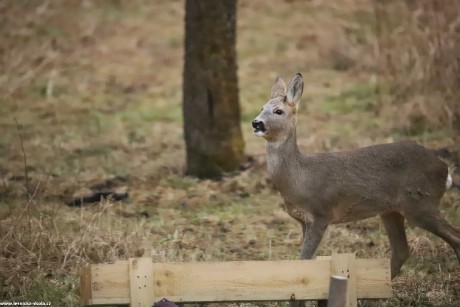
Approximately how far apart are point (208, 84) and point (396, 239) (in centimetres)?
409

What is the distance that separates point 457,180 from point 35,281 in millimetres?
5267

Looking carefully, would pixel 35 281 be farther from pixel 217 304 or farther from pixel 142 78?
pixel 142 78

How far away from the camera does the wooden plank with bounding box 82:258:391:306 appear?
6977mm

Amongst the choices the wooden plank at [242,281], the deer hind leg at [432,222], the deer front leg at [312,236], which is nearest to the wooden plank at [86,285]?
the wooden plank at [242,281]

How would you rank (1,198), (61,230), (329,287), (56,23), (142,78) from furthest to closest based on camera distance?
(56,23) → (142,78) → (1,198) → (61,230) → (329,287)

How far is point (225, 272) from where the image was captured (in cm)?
703

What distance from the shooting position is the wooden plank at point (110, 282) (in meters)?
6.86

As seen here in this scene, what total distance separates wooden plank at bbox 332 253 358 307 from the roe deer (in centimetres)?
100

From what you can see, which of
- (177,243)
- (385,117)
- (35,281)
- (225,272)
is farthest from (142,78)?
(225,272)

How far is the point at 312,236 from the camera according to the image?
8047 millimetres

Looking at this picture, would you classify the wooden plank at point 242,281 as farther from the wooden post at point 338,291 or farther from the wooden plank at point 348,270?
the wooden post at point 338,291

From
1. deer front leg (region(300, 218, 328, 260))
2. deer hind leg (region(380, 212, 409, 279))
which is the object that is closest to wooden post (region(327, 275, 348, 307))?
deer front leg (region(300, 218, 328, 260))

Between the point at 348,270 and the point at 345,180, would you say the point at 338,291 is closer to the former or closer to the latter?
the point at 348,270

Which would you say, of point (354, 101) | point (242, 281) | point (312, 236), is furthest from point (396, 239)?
point (354, 101)
